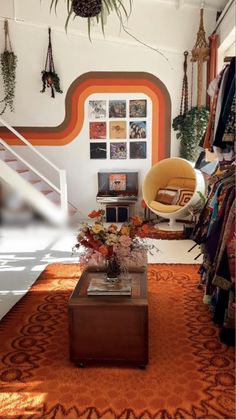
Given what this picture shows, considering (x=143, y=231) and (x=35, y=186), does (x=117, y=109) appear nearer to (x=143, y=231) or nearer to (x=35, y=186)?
(x=35, y=186)

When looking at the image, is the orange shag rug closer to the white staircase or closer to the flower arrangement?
the flower arrangement

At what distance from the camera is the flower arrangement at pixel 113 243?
2615mm

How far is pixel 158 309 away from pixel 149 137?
173 inches

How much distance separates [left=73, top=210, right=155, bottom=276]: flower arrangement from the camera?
262 cm

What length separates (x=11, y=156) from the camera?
7.18 metres

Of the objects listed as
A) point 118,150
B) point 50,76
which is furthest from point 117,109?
point 50,76

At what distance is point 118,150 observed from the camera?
7.23 metres

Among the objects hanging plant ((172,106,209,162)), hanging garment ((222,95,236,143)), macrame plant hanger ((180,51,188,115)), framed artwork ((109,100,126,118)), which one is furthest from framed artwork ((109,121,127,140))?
hanging garment ((222,95,236,143))

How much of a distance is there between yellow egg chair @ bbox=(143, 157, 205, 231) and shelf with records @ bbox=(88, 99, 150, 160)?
2.34 ft

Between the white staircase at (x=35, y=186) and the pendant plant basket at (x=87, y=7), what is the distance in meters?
3.31

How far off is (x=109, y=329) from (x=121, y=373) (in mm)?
277

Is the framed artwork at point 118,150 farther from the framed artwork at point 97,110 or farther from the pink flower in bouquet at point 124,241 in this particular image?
the pink flower in bouquet at point 124,241

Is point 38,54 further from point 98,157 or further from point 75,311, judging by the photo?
point 75,311

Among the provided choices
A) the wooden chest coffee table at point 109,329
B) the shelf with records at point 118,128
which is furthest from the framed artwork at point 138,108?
the wooden chest coffee table at point 109,329
